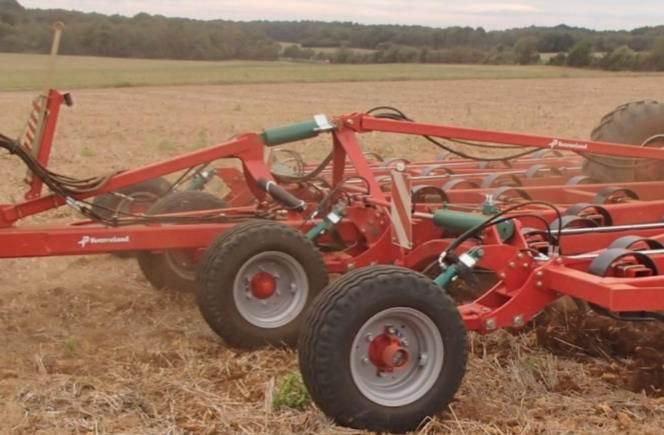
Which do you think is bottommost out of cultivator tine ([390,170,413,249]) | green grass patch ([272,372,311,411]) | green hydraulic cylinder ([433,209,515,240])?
green grass patch ([272,372,311,411])

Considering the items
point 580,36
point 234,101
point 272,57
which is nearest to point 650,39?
point 580,36

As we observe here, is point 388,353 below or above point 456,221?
below

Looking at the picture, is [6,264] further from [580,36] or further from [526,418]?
[580,36]

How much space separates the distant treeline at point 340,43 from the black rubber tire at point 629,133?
4496 centimetres

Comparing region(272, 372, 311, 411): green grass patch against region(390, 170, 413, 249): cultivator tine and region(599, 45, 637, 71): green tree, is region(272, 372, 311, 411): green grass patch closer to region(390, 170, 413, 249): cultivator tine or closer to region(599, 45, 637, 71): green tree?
region(390, 170, 413, 249): cultivator tine

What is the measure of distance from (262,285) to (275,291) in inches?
4.5

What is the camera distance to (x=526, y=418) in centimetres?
440

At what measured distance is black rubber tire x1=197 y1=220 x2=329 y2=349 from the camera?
18.2ft

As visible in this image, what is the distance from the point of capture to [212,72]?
169 feet

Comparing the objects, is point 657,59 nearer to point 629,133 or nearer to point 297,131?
point 629,133

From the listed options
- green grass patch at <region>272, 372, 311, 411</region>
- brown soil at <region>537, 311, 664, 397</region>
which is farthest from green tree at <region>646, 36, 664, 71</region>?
green grass patch at <region>272, 372, 311, 411</region>

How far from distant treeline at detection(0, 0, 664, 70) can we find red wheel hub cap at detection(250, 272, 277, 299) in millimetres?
48770

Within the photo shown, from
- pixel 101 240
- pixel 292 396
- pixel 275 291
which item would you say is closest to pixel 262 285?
pixel 275 291

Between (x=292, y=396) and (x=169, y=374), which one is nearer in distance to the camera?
(x=292, y=396)
